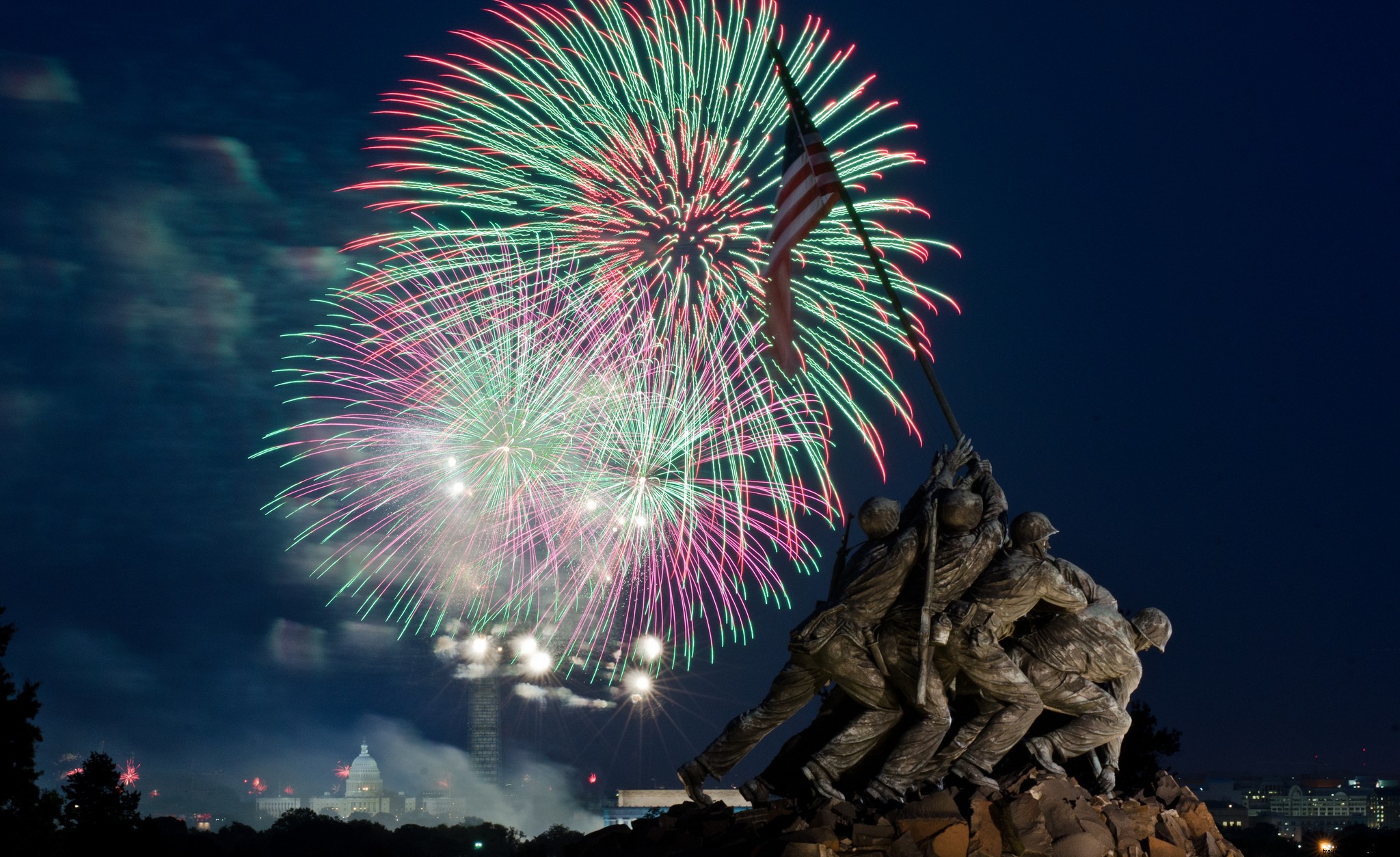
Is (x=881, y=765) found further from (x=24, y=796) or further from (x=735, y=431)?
(x=24, y=796)

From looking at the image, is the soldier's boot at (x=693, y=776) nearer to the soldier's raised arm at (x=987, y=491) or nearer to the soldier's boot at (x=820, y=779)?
the soldier's boot at (x=820, y=779)

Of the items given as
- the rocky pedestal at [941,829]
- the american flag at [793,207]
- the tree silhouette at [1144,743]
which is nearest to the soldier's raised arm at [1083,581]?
the rocky pedestal at [941,829]

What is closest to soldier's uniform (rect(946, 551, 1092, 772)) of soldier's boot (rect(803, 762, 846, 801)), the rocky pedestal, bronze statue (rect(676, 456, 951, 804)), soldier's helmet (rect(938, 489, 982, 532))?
soldier's helmet (rect(938, 489, 982, 532))

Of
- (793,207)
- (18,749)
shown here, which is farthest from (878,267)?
(18,749)

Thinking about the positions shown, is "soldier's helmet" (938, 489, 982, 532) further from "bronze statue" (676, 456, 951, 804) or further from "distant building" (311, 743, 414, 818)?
"distant building" (311, 743, 414, 818)

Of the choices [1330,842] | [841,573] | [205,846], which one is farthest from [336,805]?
[841,573]
